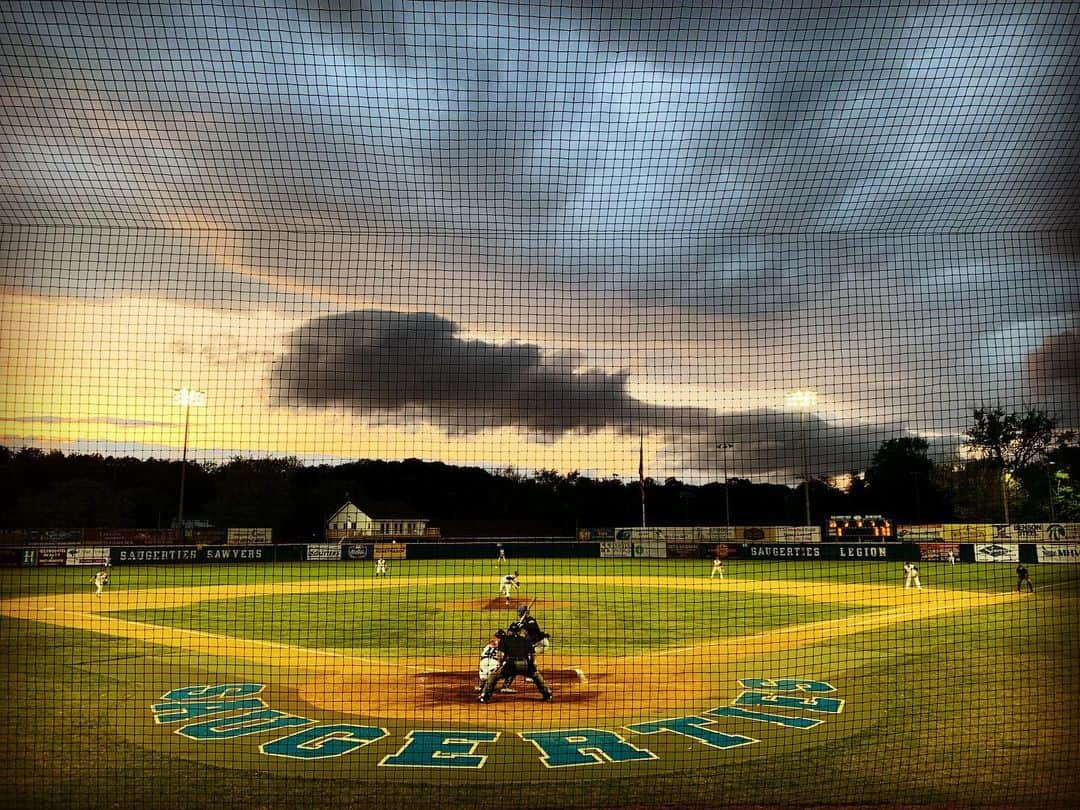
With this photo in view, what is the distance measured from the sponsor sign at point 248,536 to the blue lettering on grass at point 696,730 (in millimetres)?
41089

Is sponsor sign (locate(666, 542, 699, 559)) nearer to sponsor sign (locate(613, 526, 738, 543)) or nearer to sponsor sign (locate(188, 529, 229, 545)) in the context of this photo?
sponsor sign (locate(613, 526, 738, 543))

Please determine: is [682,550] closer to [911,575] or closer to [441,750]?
[911,575]

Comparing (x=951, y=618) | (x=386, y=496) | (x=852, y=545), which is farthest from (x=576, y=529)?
(x=951, y=618)

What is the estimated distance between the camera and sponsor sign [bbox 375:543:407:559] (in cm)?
4648

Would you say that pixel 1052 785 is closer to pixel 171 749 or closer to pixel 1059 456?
pixel 171 749

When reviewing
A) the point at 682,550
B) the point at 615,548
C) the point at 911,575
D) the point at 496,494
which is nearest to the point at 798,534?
the point at 682,550

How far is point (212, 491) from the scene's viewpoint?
68750 millimetres

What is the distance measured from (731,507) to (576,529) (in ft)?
44.0

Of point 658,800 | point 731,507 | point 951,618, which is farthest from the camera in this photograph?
point 731,507

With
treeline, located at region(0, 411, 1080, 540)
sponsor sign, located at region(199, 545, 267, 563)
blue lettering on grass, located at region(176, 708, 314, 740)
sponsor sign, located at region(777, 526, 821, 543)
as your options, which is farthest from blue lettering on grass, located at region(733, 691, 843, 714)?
treeline, located at region(0, 411, 1080, 540)

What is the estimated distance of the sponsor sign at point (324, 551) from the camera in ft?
147

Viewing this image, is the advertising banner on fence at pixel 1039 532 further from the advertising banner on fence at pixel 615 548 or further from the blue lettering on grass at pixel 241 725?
the blue lettering on grass at pixel 241 725

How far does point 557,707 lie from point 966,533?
3734cm

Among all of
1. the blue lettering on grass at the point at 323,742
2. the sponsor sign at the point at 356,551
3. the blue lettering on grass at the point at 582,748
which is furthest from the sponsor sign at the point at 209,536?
the blue lettering on grass at the point at 582,748
